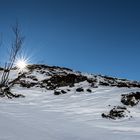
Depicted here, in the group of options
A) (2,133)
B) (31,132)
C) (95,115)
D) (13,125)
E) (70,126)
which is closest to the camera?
(2,133)

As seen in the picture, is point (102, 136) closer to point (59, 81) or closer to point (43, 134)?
point (43, 134)

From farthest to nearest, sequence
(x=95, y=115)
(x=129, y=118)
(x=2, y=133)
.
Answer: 1. (x=95, y=115)
2. (x=129, y=118)
3. (x=2, y=133)

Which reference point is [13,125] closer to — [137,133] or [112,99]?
[137,133]

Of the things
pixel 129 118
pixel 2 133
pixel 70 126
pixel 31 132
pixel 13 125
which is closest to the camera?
pixel 2 133

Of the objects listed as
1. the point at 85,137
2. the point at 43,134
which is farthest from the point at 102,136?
the point at 43,134

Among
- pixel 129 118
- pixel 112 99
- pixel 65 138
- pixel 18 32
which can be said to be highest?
pixel 18 32

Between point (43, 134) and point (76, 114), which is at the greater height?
point (76, 114)

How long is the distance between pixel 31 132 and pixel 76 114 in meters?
4.29

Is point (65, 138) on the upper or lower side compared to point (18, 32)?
lower

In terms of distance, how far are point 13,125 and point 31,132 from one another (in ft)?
3.11

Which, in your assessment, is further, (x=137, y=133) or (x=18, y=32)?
(x=18, y=32)

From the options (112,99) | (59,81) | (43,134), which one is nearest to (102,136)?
(43,134)

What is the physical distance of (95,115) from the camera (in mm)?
10711

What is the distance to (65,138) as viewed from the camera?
6.64 meters
